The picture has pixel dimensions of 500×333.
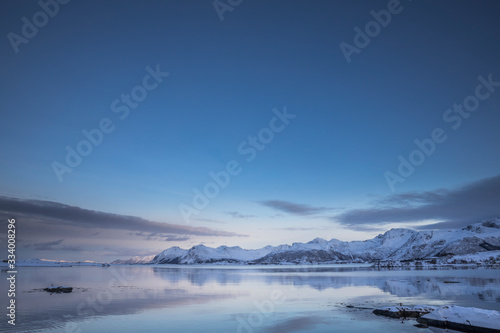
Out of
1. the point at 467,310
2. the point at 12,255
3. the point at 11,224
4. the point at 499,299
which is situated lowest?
the point at 499,299

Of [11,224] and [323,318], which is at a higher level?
[11,224]

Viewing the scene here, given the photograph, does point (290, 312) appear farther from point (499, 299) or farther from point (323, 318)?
point (499, 299)

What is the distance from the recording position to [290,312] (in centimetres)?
3650

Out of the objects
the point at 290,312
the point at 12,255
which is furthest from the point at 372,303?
the point at 12,255

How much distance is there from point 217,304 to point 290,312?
11570 mm

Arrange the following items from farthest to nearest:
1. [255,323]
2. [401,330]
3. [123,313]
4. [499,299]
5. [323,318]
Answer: [499,299] < [123,313] < [323,318] < [255,323] < [401,330]

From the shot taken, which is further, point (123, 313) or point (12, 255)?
point (123, 313)

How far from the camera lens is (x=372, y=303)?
138ft

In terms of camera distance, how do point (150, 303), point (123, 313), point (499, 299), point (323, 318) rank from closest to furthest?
point (323, 318), point (123, 313), point (499, 299), point (150, 303)

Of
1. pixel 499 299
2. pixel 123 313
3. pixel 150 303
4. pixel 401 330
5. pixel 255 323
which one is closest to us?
pixel 401 330

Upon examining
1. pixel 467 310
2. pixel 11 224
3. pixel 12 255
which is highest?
pixel 11 224

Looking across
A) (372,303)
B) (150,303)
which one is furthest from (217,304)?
(372,303)

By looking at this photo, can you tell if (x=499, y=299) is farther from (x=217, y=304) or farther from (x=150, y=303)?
(x=150, y=303)

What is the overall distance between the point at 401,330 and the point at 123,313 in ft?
95.5
